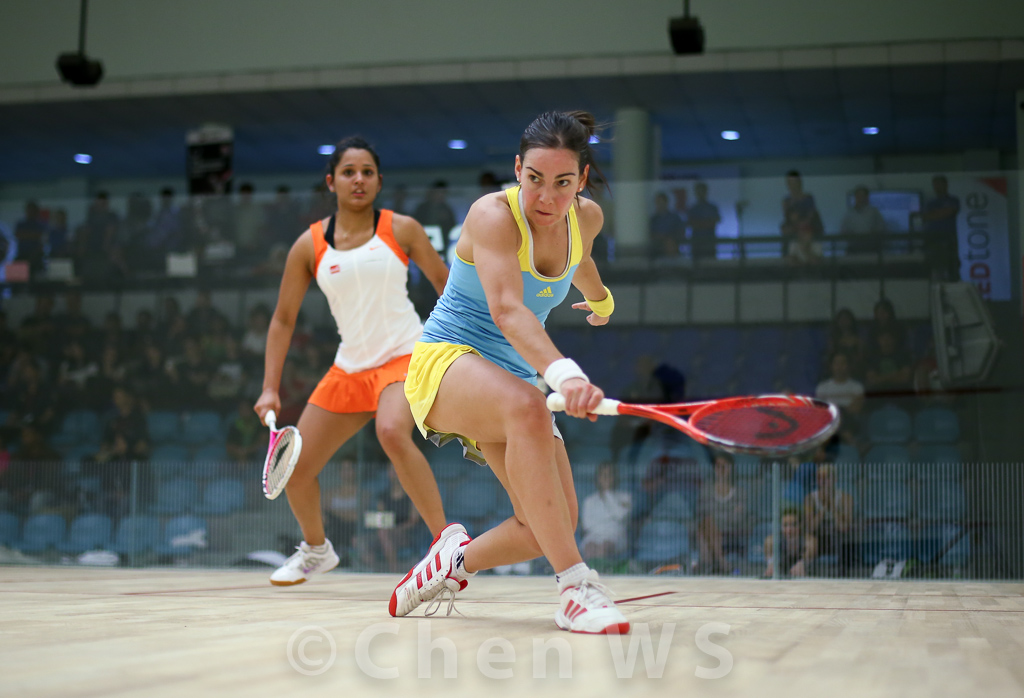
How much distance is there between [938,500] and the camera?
419cm

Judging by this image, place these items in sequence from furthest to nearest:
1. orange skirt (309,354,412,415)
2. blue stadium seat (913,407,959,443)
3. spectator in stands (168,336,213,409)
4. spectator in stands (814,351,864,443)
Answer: spectator in stands (168,336,213,409) < spectator in stands (814,351,864,443) < blue stadium seat (913,407,959,443) < orange skirt (309,354,412,415)

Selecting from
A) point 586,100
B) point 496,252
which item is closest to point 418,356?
point 496,252

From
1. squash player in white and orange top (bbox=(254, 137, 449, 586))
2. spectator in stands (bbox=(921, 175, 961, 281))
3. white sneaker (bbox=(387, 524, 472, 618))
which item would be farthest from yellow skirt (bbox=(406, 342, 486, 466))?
spectator in stands (bbox=(921, 175, 961, 281))

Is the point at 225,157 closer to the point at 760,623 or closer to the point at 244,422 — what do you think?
the point at 244,422

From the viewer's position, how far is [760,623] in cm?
179

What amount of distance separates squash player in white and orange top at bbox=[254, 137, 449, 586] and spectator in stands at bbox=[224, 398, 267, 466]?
1976 mm

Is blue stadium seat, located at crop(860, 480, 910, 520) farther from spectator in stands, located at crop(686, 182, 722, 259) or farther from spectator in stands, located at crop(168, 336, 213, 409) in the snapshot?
spectator in stands, located at crop(168, 336, 213, 409)

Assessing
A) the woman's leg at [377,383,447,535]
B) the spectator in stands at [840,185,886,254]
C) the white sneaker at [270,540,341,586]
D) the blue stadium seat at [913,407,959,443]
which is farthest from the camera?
the spectator in stands at [840,185,886,254]

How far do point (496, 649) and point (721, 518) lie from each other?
3.07 meters

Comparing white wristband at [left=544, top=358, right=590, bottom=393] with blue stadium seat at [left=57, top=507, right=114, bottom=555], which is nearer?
white wristband at [left=544, top=358, right=590, bottom=393]

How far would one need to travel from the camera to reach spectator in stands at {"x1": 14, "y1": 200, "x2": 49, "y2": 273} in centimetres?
534

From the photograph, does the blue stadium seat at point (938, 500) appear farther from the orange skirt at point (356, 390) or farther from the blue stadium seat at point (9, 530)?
the blue stadium seat at point (9, 530)

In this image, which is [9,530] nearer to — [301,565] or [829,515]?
[301,565]

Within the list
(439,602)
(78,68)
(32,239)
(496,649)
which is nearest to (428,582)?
(439,602)
